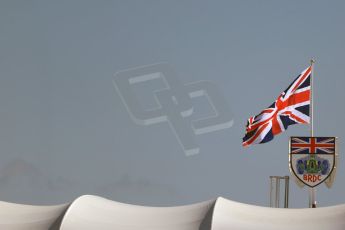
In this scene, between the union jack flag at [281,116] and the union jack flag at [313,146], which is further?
the union jack flag at [281,116]

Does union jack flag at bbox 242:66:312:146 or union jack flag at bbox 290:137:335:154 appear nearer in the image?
union jack flag at bbox 290:137:335:154

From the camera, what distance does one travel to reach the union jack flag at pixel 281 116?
51.0 m

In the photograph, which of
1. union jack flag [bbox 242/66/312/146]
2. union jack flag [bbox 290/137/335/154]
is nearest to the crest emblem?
union jack flag [bbox 290/137/335/154]

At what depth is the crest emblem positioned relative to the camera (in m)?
50.5

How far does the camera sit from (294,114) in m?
51.8

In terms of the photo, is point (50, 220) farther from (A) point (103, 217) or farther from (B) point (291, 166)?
(B) point (291, 166)

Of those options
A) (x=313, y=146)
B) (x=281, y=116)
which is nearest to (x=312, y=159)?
(x=313, y=146)

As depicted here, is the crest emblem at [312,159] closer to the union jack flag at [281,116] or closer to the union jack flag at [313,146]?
the union jack flag at [313,146]

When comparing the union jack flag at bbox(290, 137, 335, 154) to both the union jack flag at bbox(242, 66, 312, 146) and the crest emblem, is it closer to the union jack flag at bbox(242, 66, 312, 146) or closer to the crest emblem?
the crest emblem

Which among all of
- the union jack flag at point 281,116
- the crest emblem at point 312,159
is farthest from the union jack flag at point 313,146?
the union jack flag at point 281,116

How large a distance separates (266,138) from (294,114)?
213cm

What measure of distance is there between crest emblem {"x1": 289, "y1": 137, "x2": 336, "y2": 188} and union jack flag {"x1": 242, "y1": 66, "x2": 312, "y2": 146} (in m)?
1.11

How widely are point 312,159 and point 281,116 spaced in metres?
2.64

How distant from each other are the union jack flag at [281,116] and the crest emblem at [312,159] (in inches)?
43.6
